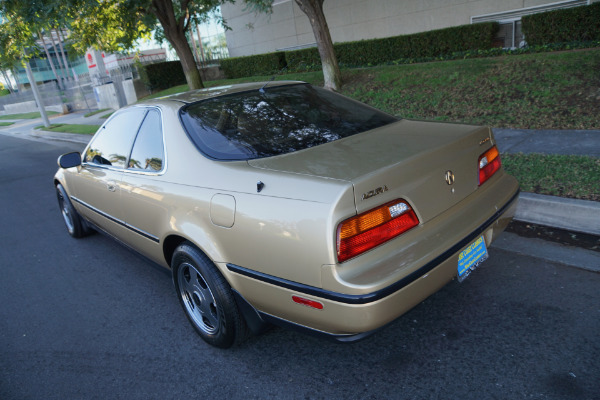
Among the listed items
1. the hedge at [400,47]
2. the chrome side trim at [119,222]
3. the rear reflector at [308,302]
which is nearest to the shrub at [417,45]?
the hedge at [400,47]

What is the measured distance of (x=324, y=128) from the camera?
298 cm

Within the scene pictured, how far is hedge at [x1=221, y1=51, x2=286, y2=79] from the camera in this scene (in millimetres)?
19203

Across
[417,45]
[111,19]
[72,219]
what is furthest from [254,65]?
[72,219]

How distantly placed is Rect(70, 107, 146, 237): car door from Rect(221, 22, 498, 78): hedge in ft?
40.5

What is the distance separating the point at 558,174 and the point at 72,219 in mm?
5282

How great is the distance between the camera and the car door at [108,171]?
3641 millimetres

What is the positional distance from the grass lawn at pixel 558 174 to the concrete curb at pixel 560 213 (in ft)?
0.58

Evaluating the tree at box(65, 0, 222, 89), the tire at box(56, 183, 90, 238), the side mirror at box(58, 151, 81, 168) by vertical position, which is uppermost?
the tree at box(65, 0, 222, 89)

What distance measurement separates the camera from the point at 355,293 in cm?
199

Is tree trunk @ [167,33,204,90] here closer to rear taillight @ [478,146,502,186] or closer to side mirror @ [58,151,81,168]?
side mirror @ [58,151,81,168]

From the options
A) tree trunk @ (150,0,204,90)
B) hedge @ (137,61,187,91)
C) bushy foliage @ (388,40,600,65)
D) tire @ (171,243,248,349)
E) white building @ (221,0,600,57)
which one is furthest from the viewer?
A: hedge @ (137,61,187,91)

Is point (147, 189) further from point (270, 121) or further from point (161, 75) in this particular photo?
point (161, 75)

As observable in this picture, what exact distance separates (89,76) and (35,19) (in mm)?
22975

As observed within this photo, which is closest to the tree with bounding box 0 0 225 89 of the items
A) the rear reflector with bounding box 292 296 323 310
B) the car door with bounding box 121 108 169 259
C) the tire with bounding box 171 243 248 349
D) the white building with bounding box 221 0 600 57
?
the white building with bounding box 221 0 600 57
